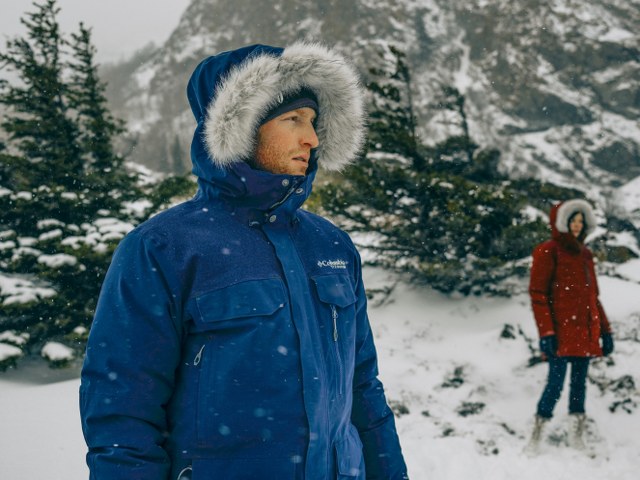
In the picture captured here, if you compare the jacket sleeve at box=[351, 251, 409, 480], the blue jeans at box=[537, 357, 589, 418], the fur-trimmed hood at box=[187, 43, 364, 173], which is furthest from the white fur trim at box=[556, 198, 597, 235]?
the jacket sleeve at box=[351, 251, 409, 480]

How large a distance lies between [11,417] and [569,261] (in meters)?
5.28

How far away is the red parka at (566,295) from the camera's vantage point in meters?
4.33

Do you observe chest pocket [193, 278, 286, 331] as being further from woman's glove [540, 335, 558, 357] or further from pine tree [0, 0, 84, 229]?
pine tree [0, 0, 84, 229]

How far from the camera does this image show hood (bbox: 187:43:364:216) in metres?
1.64

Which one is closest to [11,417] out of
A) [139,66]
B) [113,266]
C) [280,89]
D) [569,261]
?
[113,266]

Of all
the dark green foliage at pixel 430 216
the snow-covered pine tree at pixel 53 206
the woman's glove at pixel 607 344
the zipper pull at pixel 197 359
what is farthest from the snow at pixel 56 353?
the woman's glove at pixel 607 344

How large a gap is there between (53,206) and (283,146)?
20.5 feet

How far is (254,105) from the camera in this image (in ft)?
5.77

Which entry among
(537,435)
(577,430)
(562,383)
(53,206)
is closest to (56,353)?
(53,206)

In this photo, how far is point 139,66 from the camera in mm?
121125

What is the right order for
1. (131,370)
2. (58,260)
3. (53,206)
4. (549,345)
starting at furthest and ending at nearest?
(53,206) → (58,260) → (549,345) → (131,370)

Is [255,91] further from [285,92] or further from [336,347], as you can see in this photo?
[336,347]

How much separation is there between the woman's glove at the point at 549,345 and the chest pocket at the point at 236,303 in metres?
3.69

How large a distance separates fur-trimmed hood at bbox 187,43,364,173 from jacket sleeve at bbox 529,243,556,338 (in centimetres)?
305
